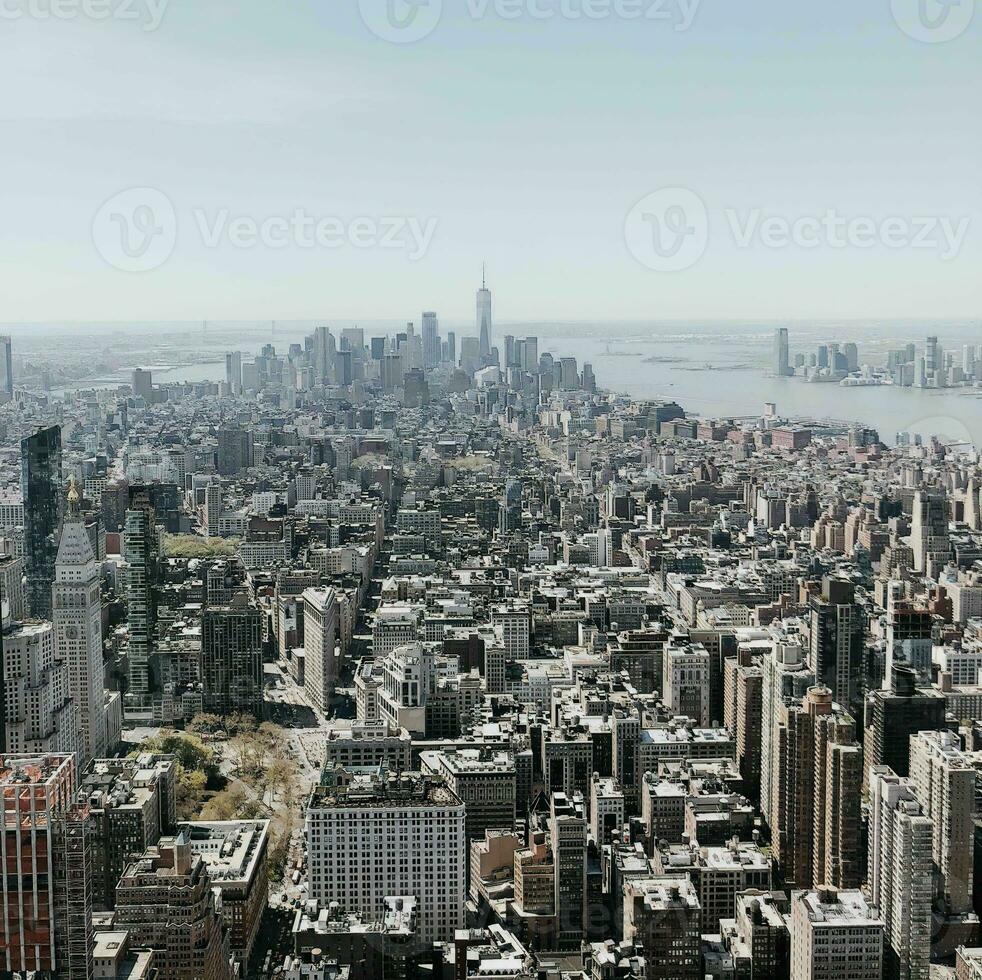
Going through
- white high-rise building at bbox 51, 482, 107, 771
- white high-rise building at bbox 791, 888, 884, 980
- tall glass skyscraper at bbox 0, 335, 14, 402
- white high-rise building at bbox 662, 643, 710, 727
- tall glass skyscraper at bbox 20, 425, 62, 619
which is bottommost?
white high-rise building at bbox 791, 888, 884, 980

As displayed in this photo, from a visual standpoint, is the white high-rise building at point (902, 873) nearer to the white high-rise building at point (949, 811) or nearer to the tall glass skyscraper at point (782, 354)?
the white high-rise building at point (949, 811)

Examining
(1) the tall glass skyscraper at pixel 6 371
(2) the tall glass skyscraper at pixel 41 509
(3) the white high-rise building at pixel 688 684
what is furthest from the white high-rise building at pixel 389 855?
(1) the tall glass skyscraper at pixel 6 371

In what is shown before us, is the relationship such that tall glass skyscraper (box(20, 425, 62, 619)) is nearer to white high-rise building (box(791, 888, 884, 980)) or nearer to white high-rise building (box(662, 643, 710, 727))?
white high-rise building (box(662, 643, 710, 727))

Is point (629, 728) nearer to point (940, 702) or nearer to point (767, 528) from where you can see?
point (940, 702)

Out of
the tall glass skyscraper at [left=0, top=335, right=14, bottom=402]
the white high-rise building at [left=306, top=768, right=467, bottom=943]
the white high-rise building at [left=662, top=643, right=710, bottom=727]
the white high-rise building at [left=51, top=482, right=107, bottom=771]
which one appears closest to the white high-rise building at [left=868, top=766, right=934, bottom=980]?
the white high-rise building at [left=306, top=768, right=467, bottom=943]

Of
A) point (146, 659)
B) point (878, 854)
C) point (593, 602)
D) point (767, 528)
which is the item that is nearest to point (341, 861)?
point (878, 854)

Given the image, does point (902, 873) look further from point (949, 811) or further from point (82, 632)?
point (82, 632)
